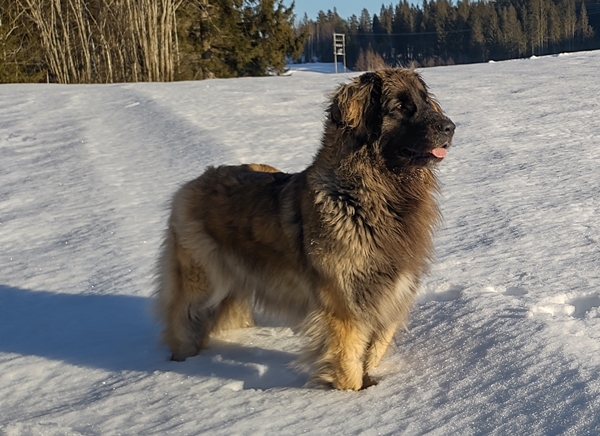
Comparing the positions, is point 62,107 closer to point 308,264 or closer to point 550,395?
point 308,264

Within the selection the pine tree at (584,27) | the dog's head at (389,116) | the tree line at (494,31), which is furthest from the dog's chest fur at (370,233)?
the pine tree at (584,27)

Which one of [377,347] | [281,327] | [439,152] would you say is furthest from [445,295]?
[439,152]

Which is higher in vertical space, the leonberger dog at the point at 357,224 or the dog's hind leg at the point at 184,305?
the leonberger dog at the point at 357,224

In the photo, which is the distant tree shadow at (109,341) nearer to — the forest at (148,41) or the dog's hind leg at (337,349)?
the dog's hind leg at (337,349)

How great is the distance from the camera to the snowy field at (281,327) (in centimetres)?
308

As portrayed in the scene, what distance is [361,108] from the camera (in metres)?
3.53

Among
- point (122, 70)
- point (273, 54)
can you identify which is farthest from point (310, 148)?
point (273, 54)

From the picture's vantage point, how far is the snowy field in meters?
3.08

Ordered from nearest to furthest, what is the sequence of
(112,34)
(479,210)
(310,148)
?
(479,210)
(310,148)
(112,34)

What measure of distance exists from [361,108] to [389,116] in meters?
0.16

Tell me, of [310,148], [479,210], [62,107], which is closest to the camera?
[479,210]

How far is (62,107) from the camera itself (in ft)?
44.7

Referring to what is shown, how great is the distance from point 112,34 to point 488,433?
19642 mm

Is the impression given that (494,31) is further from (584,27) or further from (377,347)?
(377,347)
